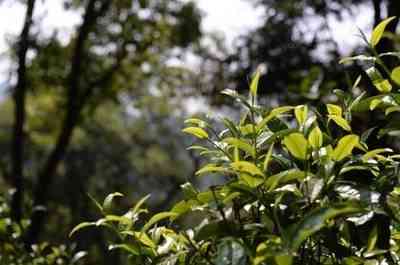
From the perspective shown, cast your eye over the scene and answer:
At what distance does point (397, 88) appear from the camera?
1.00m

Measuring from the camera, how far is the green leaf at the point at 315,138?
2.83ft

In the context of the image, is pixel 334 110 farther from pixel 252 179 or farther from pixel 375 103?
pixel 252 179

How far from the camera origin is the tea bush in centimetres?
79

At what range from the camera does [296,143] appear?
84 centimetres

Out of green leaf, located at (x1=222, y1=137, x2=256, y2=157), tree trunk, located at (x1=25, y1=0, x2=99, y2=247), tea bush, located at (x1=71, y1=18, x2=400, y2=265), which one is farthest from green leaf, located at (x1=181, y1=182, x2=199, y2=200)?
tree trunk, located at (x1=25, y1=0, x2=99, y2=247)

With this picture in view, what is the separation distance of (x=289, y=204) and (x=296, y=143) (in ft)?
0.29

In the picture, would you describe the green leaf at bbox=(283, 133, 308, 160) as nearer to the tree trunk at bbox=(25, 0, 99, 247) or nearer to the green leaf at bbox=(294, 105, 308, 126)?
the green leaf at bbox=(294, 105, 308, 126)

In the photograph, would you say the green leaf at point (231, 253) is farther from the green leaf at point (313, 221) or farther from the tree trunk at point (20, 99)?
the tree trunk at point (20, 99)

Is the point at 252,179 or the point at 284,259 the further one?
the point at 252,179

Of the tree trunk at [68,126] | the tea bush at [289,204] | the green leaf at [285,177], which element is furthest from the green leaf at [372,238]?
the tree trunk at [68,126]

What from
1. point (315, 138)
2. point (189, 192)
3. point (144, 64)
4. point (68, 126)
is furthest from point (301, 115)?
point (144, 64)

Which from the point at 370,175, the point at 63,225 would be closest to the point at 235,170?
the point at 370,175

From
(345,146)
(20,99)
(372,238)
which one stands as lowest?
(20,99)

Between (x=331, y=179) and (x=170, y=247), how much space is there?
0.25 metres
